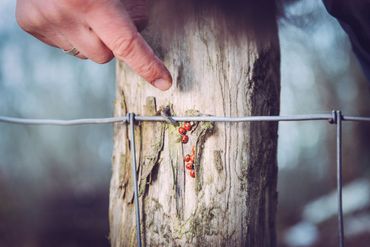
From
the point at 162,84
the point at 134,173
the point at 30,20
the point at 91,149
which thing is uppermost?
the point at 30,20

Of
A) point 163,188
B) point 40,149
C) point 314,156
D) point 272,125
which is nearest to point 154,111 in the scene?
point 163,188

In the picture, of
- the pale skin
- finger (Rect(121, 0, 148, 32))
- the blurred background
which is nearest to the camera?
the pale skin

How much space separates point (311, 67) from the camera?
5234 millimetres

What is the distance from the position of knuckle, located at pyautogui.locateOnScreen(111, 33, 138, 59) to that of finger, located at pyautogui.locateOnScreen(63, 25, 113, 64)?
0.10 ft

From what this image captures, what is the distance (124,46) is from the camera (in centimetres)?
85

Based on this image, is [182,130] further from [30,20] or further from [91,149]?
[91,149]

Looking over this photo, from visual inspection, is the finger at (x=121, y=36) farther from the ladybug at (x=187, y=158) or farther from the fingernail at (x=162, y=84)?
→ the ladybug at (x=187, y=158)

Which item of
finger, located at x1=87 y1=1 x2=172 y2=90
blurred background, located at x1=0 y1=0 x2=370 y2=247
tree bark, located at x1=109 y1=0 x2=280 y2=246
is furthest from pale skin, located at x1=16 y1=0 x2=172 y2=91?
blurred background, located at x1=0 y1=0 x2=370 y2=247

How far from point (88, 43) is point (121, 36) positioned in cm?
7

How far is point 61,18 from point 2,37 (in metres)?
3.99

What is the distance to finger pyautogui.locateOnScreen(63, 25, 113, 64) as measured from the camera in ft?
2.79

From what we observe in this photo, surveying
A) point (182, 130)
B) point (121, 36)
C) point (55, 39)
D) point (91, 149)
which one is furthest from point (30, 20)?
point (91, 149)

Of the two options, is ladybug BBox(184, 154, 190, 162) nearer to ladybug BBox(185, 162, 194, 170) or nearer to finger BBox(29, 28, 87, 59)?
ladybug BBox(185, 162, 194, 170)

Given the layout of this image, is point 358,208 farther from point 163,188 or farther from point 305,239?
point 163,188
